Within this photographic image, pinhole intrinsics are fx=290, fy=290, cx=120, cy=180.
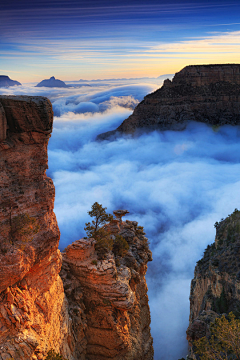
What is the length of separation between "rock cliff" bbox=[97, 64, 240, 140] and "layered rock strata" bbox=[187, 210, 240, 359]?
128586 mm

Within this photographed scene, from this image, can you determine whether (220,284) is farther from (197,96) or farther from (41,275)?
(197,96)

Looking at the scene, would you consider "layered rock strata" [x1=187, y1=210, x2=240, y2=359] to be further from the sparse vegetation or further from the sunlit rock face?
the sunlit rock face

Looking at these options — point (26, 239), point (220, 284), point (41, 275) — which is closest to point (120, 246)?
point (41, 275)

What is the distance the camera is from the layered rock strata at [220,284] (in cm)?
3284

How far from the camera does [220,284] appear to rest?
1542 inches

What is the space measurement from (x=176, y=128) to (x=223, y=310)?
15867 centimetres

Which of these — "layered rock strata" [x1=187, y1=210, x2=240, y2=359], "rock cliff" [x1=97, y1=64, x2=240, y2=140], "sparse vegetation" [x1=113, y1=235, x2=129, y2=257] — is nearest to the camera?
"sparse vegetation" [x1=113, y1=235, x2=129, y2=257]

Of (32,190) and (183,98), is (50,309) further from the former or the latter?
(183,98)

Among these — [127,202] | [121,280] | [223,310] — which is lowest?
[127,202]

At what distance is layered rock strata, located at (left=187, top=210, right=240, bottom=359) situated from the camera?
108 feet

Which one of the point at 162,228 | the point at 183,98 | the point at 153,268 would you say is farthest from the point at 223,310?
Answer: the point at 183,98

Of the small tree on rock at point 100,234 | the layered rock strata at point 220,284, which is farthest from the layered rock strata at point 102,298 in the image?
the layered rock strata at point 220,284

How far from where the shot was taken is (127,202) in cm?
17738

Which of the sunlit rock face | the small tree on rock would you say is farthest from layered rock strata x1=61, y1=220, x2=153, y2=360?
the sunlit rock face
